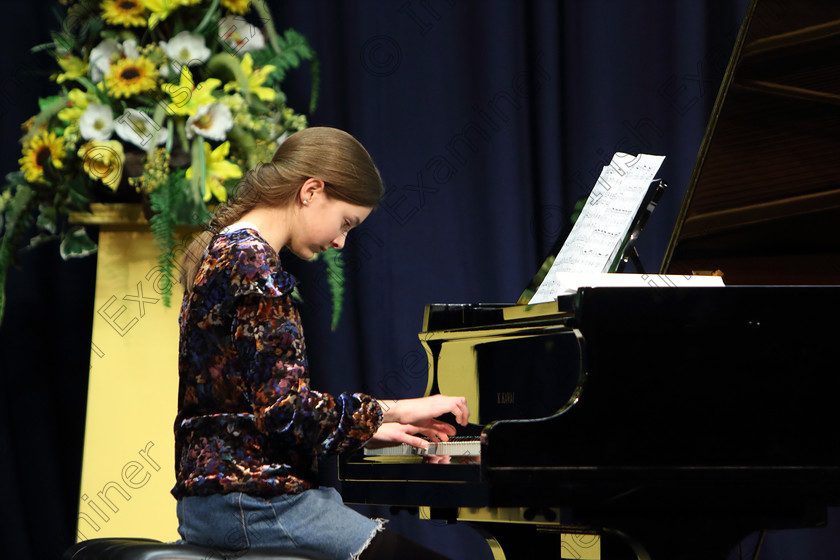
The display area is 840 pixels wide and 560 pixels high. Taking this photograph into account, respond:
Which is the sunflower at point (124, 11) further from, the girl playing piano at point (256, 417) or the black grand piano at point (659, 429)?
the black grand piano at point (659, 429)

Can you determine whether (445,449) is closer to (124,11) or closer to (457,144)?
(124,11)

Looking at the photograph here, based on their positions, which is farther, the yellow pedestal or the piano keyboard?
the yellow pedestal

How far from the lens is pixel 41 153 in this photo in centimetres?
248

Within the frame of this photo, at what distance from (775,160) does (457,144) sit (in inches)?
58.0

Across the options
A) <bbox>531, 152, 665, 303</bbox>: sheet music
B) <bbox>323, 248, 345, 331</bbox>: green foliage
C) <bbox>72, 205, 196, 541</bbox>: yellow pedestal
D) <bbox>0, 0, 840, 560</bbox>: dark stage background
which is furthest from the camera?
<bbox>0, 0, 840, 560</bbox>: dark stage background

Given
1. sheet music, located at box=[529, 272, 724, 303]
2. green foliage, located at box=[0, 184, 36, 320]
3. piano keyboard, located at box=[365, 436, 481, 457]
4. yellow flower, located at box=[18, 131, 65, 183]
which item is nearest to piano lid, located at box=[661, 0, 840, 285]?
sheet music, located at box=[529, 272, 724, 303]

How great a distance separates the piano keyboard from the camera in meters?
1.70

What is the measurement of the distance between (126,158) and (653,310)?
1.52 meters

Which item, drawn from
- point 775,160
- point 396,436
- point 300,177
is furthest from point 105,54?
point 775,160

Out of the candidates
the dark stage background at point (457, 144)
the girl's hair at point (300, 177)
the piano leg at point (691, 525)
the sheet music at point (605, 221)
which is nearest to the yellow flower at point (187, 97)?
the girl's hair at point (300, 177)

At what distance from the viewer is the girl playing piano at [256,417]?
4.80ft

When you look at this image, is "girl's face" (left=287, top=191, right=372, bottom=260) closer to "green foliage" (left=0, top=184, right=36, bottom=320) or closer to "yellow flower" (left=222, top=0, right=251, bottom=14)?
"yellow flower" (left=222, top=0, right=251, bottom=14)

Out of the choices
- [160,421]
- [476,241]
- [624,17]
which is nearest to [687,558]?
[160,421]

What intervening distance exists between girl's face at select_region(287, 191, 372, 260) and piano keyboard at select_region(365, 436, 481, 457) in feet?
1.38
